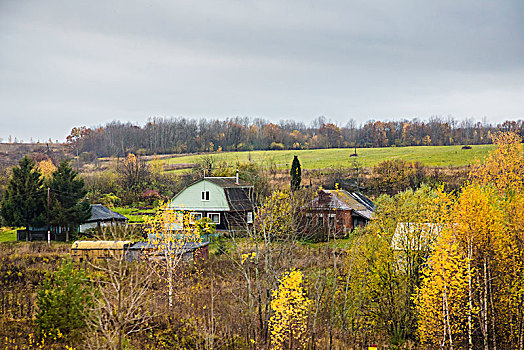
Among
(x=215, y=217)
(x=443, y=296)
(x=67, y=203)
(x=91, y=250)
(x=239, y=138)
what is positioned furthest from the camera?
(x=239, y=138)

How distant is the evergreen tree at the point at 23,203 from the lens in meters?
33.3

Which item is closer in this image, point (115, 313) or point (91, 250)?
point (115, 313)

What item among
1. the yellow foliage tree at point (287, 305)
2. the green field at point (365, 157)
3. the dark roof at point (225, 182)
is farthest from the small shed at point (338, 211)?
the green field at point (365, 157)

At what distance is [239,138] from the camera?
4355 inches

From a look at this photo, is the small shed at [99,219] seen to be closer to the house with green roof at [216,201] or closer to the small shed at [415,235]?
the house with green roof at [216,201]

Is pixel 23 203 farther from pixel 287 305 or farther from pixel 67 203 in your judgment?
pixel 287 305

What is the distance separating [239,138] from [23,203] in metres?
78.8

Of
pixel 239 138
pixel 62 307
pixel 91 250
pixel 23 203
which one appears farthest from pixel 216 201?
pixel 239 138

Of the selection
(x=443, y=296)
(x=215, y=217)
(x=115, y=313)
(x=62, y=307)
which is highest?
(x=115, y=313)

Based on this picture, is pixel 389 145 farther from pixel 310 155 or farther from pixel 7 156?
pixel 7 156

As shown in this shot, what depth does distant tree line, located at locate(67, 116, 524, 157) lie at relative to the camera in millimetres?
105238

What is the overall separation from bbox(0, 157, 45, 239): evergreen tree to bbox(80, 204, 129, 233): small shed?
12.1ft

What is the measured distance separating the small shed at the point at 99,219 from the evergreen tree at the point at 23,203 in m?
3.70

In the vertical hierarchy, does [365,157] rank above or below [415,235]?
above
